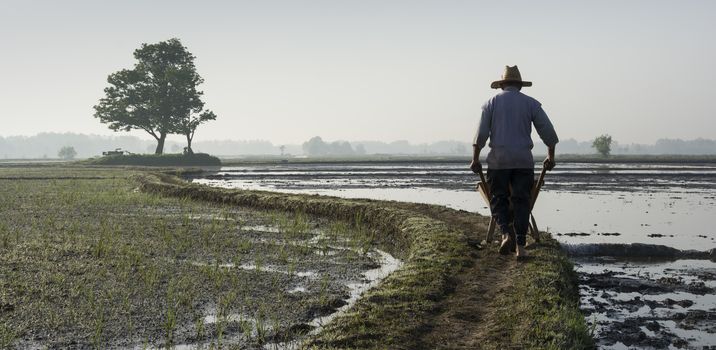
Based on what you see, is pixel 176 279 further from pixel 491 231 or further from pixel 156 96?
pixel 156 96

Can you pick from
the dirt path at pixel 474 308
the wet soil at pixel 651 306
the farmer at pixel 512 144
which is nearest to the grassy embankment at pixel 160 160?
the dirt path at pixel 474 308

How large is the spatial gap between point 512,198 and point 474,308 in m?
2.44

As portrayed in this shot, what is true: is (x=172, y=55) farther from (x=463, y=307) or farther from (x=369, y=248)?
(x=463, y=307)

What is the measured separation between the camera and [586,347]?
17.2 ft

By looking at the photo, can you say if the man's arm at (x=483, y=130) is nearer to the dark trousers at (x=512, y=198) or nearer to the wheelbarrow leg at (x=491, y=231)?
the dark trousers at (x=512, y=198)

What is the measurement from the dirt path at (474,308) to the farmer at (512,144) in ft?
2.04

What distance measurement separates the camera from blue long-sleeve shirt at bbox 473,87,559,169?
7.98 m

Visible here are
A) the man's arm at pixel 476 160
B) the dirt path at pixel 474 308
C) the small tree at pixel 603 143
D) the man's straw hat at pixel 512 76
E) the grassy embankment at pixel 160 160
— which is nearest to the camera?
the dirt path at pixel 474 308

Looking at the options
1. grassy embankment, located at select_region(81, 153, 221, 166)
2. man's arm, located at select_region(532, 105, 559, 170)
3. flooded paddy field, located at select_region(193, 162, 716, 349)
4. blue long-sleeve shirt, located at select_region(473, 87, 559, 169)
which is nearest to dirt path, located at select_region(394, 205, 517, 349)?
flooded paddy field, located at select_region(193, 162, 716, 349)

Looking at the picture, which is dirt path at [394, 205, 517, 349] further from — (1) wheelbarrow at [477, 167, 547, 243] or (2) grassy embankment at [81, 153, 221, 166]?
(2) grassy embankment at [81, 153, 221, 166]

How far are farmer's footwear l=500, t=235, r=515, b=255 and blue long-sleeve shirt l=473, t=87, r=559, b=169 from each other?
1024 millimetres

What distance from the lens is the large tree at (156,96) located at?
69.6m

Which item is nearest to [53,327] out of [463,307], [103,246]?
[463,307]

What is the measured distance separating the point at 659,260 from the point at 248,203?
12.9 meters
